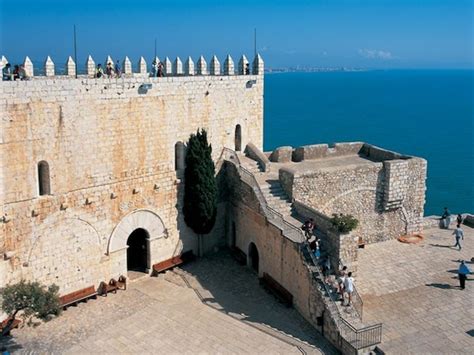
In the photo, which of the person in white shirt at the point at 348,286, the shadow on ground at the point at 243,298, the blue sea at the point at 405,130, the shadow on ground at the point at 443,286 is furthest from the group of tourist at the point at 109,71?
the blue sea at the point at 405,130

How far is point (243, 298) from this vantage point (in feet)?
72.4

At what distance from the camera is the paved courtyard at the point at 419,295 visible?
59.7 ft

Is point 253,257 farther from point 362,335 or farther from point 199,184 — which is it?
point 362,335

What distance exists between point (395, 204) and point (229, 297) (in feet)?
31.4

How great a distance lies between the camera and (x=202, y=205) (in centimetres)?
2461

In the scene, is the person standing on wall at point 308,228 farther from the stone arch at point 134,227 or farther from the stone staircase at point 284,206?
the stone arch at point 134,227

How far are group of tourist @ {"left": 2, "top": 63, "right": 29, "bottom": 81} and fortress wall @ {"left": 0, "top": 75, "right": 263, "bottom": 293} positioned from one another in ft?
4.92

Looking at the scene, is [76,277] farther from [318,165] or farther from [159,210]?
[318,165]

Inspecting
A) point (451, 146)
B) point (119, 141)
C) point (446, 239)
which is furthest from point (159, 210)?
point (451, 146)

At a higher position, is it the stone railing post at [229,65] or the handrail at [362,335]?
the stone railing post at [229,65]

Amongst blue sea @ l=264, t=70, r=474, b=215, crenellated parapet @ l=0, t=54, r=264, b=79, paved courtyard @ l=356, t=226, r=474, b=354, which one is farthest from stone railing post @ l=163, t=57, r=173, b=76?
blue sea @ l=264, t=70, r=474, b=215

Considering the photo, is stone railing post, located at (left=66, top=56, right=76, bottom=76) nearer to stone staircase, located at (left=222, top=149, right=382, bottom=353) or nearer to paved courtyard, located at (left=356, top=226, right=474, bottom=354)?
stone staircase, located at (left=222, top=149, right=382, bottom=353)

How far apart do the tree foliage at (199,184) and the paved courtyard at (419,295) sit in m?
6.99

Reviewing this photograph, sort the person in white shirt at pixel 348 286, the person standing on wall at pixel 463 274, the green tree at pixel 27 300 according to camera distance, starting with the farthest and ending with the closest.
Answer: the person standing on wall at pixel 463 274 < the person in white shirt at pixel 348 286 < the green tree at pixel 27 300
